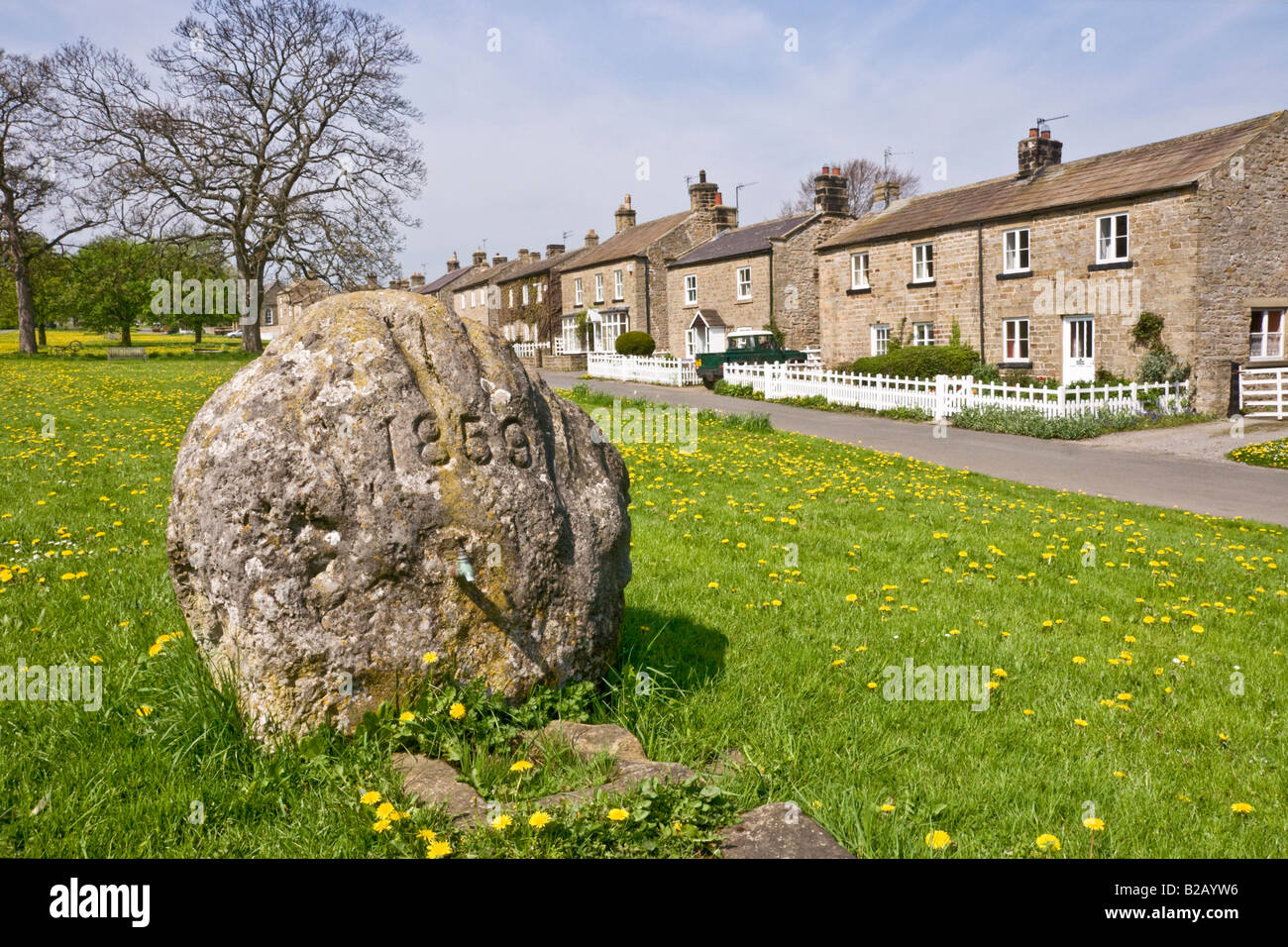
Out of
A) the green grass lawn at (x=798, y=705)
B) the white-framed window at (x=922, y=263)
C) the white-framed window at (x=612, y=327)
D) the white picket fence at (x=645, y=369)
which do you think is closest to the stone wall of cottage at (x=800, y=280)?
the white picket fence at (x=645, y=369)

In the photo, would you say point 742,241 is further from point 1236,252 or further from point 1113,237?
point 1236,252

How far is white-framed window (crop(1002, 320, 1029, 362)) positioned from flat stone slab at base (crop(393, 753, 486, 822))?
2682 centimetres

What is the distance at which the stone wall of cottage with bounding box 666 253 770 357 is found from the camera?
3825 centimetres

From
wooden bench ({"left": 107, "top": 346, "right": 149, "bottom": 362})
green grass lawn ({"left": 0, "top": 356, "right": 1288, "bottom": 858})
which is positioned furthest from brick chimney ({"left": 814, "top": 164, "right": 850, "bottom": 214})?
green grass lawn ({"left": 0, "top": 356, "right": 1288, "bottom": 858})

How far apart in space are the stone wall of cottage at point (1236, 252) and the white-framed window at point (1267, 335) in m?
0.36

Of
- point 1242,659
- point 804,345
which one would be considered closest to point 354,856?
point 1242,659

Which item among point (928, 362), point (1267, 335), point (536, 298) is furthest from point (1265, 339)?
point (536, 298)

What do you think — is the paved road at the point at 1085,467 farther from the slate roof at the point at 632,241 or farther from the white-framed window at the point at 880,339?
the slate roof at the point at 632,241

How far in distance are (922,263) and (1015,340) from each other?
14.9ft

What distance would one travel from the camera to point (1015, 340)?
27.4 metres

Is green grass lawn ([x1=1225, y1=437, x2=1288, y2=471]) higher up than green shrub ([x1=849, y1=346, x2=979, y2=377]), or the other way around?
green shrub ([x1=849, y1=346, x2=979, y2=377])
